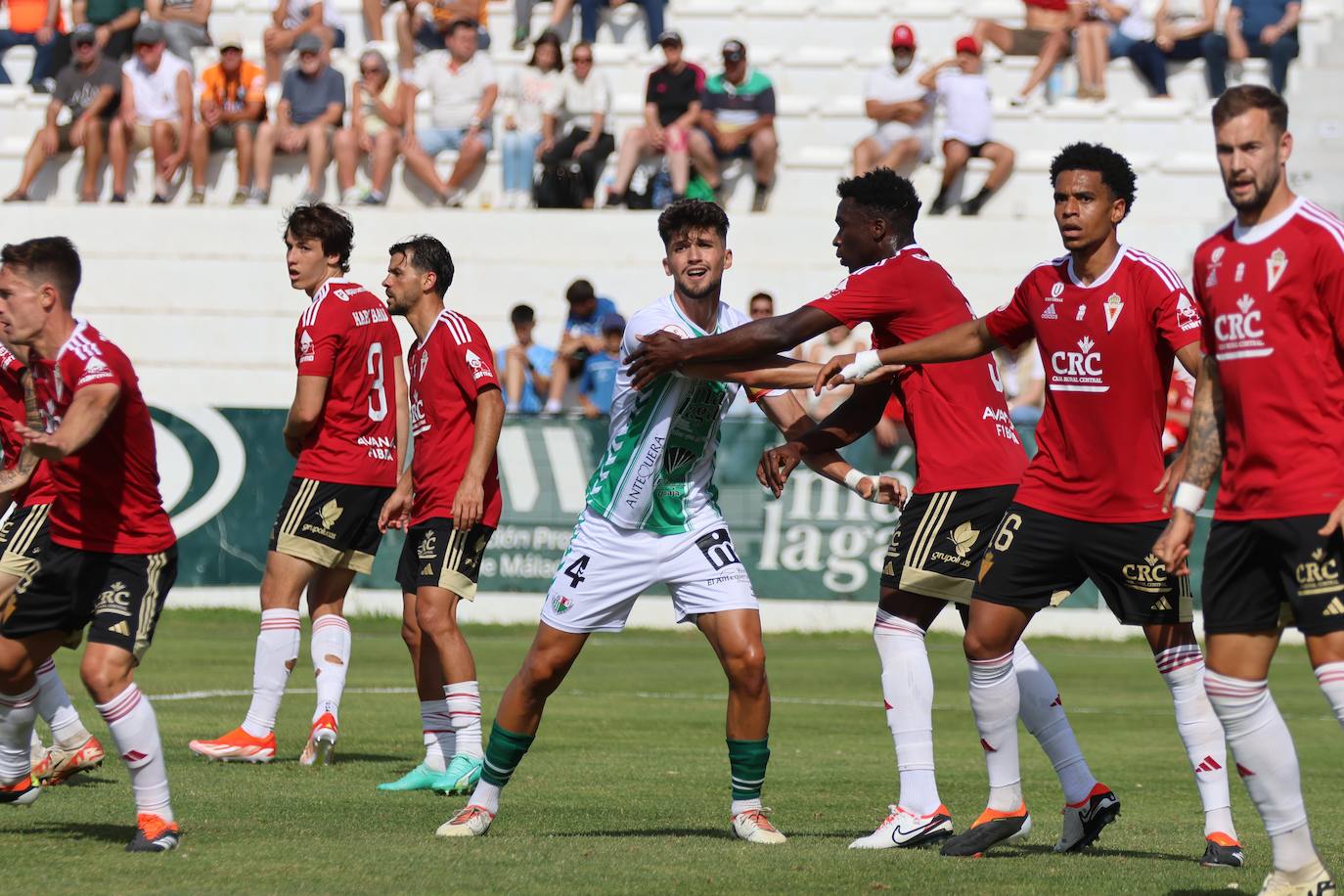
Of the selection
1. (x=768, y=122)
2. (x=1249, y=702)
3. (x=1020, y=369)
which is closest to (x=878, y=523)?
(x=1020, y=369)

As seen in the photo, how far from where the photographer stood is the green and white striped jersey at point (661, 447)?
25.0ft

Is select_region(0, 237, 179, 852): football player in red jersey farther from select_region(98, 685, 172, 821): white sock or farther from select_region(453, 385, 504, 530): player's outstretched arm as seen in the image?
select_region(453, 385, 504, 530): player's outstretched arm

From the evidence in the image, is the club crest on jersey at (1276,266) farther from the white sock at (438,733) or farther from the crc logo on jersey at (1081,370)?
the white sock at (438,733)

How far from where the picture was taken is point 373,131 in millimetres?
24328

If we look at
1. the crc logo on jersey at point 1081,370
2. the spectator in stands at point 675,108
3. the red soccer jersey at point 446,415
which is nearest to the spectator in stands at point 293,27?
the spectator in stands at point 675,108

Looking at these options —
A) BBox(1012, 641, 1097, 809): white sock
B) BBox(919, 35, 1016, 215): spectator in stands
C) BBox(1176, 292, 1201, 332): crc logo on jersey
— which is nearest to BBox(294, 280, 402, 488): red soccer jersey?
BBox(1012, 641, 1097, 809): white sock

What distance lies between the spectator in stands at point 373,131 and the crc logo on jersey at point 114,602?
17.2 metres

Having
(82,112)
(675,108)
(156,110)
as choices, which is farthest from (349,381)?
(82,112)

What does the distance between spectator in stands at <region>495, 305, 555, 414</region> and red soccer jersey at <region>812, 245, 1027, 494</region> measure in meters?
13.1

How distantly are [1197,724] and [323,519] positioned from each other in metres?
4.79

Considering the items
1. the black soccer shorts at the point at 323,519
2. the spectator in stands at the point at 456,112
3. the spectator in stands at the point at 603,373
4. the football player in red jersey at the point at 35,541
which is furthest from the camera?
the spectator in stands at the point at 456,112

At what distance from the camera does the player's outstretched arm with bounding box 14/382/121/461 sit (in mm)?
6730

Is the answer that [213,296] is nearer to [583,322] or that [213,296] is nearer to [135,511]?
[583,322]

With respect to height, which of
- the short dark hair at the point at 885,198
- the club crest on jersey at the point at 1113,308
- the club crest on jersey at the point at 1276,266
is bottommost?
the club crest on jersey at the point at 1113,308
